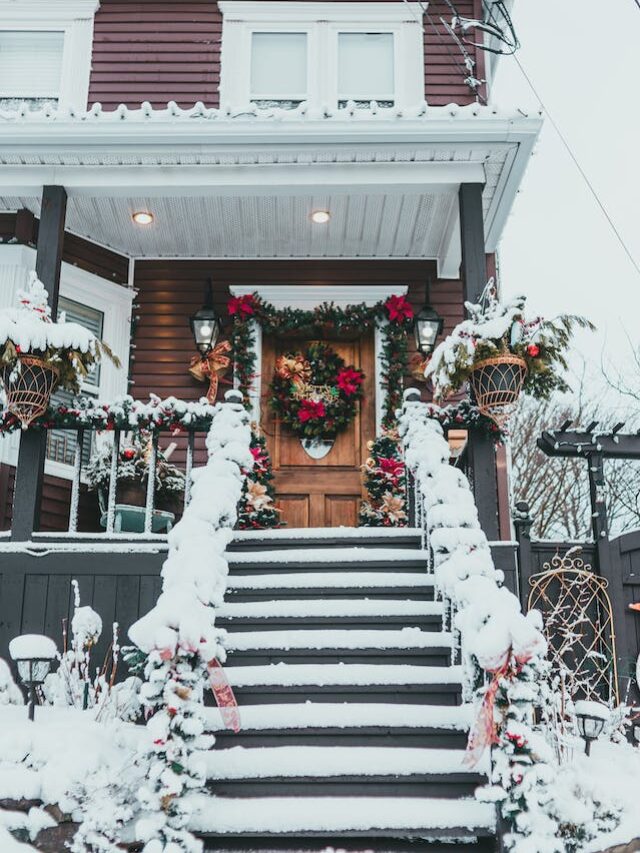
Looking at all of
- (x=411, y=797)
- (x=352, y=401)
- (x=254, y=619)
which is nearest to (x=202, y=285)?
(x=352, y=401)

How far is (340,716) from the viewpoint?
444 cm

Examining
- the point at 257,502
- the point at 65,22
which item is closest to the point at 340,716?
the point at 257,502

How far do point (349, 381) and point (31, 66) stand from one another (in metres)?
4.47

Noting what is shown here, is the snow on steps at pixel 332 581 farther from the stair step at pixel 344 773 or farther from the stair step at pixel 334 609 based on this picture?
the stair step at pixel 344 773

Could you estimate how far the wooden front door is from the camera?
8.34m

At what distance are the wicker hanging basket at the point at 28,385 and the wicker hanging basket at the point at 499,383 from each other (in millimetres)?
2783

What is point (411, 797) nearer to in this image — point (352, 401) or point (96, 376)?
point (352, 401)

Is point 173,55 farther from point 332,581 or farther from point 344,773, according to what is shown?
point 344,773

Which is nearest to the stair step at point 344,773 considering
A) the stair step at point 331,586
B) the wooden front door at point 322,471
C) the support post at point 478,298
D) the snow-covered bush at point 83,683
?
the snow-covered bush at point 83,683

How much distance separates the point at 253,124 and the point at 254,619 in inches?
136

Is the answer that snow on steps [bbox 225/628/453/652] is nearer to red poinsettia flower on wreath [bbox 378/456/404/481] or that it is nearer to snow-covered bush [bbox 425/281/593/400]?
snow-covered bush [bbox 425/281/593/400]

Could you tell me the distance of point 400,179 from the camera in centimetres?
664

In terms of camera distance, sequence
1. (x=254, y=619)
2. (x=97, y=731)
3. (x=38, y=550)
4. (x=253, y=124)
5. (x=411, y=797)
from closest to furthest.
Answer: (x=411, y=797) → (x=97, y=731) → (x=254, y=619) → (x=38, y=550) → (x=253, y=124)

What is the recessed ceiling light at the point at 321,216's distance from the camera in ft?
25.7
